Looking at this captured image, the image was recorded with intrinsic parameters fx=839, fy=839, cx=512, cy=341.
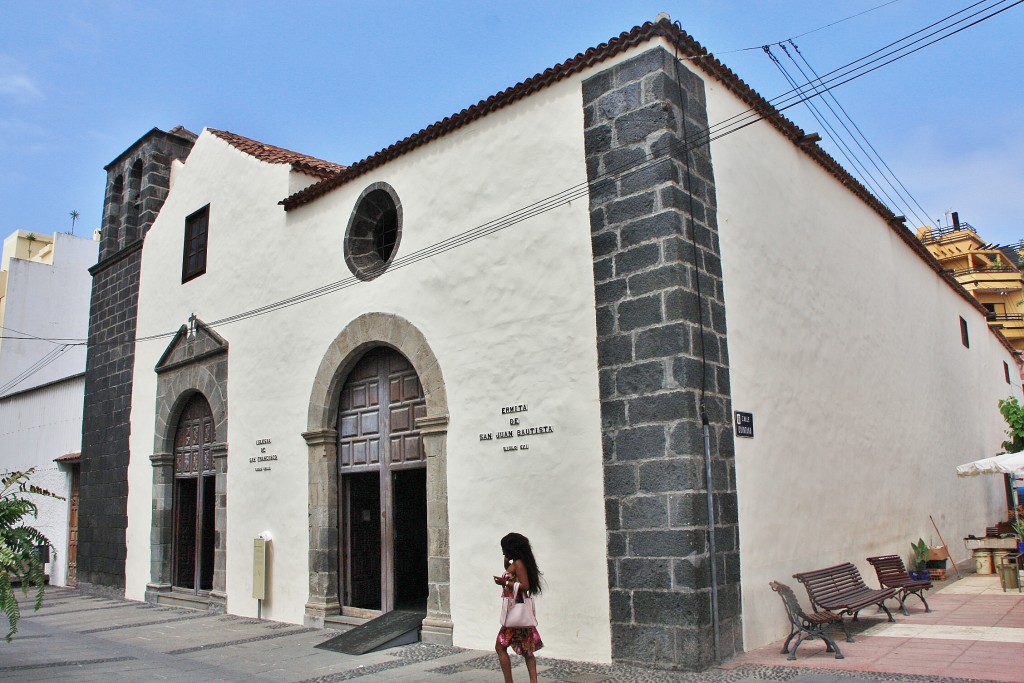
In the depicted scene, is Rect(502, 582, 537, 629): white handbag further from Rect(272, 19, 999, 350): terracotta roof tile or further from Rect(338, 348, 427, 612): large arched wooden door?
Rect(272, 19, 999, 350): terracotta roof tile

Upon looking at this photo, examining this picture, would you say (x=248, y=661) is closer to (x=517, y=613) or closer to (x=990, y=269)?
(x=517, y=613)

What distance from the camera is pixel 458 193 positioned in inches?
344

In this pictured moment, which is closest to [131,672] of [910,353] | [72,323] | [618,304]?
[618,304]

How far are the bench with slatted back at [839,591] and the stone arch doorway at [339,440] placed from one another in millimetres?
3521

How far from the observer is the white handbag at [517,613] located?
5.84 m

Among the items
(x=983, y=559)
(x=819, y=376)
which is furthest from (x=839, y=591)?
(x=983, y=559)

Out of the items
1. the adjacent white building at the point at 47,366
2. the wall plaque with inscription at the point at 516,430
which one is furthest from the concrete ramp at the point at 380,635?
the adjacent white building at the point at 47,366

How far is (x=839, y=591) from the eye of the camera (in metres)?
7.66

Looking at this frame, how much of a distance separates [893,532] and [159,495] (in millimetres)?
10633

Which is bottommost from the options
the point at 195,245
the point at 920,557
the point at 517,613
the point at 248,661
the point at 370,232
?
the point at 248,661

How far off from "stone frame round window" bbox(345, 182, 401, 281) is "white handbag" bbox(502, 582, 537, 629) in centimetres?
485

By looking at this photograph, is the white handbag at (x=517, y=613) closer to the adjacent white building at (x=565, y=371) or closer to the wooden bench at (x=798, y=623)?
the adjacent white building at (x=565, y=371)

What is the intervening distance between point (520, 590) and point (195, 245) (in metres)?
9.60

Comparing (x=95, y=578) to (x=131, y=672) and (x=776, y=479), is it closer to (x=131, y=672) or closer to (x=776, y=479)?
(x=131, y=672)
